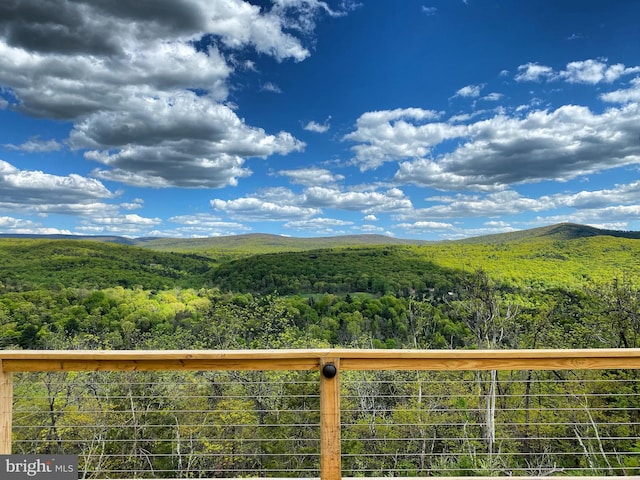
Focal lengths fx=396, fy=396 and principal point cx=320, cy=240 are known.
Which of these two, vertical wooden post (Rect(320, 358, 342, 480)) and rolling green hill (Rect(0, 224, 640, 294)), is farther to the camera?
rolling green hill (Rect(0, 224, 640, 294))

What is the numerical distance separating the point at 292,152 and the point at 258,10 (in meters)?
49.8

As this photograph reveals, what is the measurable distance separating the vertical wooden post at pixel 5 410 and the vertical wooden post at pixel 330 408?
126 centimetres

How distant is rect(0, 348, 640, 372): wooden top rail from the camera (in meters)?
1.56

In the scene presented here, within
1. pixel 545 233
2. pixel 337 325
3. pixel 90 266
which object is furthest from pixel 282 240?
pixel 337 325

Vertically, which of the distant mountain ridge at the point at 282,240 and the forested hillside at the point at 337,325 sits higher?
the distant mountain ridge at the point at 282,240

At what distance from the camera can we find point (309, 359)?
1567 mm

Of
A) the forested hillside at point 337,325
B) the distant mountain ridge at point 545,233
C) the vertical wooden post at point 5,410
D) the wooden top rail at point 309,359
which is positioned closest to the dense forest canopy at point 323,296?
the forested hillside at point 337,325

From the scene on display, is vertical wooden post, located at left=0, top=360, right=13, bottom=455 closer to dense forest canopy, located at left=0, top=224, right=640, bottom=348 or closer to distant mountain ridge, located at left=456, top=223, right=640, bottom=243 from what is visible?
dense forest canopy, located at left=0, top=224, right=640, bottom=348

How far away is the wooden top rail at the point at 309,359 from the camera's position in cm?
156

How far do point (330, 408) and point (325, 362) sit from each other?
180mm

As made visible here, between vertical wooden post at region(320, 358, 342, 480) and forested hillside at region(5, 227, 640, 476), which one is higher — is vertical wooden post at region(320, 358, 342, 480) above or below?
above

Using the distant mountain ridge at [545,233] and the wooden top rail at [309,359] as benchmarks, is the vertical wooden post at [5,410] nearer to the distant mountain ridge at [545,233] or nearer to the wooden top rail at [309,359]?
the wooden top rail at [309,359]

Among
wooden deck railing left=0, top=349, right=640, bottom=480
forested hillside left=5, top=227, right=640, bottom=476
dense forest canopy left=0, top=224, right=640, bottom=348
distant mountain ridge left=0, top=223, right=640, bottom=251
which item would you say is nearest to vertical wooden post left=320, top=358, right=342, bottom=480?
wooden deck railing left=0, top=349, right=640, bottom=480

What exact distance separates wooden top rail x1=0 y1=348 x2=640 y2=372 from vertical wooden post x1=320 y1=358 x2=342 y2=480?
33mm
